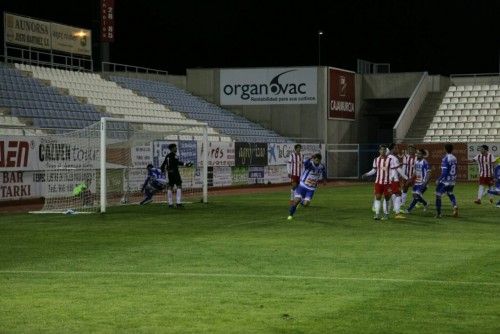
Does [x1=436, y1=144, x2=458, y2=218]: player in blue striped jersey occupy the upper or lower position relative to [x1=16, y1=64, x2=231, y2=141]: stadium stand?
lower

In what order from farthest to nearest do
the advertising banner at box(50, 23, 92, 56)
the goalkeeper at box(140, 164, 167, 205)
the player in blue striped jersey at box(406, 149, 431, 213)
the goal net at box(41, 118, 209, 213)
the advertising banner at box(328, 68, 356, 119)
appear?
the advertising banner at box(328, 68, 356, 119) < the advertising banner at box(50, 23, 92, 56) < the goalkeeper at box(140, 164, 167, 205) < the goal net at box(41, 118, 209, 213) < the player in blue striped jersey at box(406, 149, 431, 213)

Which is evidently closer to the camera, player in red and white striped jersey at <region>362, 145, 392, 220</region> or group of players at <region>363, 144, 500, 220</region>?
player in red and white striped jersey at <region>362, 145, 392, 220</region>

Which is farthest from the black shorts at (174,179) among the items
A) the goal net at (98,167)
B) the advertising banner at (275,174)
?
the advertising banner at (275,174)

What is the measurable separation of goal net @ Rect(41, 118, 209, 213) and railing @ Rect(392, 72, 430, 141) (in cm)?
2120

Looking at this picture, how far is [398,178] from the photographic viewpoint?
24062mm

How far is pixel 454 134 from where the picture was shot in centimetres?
5425

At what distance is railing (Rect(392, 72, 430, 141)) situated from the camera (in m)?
52.4

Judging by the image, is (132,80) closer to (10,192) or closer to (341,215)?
(10,192)

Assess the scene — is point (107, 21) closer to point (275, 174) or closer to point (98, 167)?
point (275, 174)

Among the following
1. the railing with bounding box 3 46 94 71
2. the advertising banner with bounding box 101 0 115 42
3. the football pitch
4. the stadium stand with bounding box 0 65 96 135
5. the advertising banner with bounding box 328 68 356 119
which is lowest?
the football pitch

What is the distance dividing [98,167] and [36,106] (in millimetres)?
12514

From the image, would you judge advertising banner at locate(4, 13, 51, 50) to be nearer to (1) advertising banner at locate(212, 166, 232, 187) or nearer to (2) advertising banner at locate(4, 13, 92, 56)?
(2) advertising banner at locate(4, 13, 92, 56)

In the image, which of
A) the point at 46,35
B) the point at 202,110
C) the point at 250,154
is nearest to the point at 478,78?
the point at 202,110

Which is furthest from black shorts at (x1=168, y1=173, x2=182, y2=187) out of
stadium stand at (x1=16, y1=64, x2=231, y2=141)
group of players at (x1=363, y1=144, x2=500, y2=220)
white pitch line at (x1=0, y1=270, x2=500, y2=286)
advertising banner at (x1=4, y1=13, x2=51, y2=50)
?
advertising banner at (x1=4, y1=13, x2=51, y2=50)
